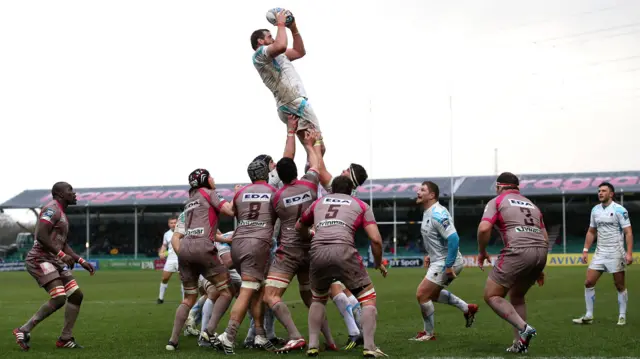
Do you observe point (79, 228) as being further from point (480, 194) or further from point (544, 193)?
point (544, 193)

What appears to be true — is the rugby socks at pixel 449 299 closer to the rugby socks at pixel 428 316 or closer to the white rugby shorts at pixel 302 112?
the rugby socks at pixel 428 316

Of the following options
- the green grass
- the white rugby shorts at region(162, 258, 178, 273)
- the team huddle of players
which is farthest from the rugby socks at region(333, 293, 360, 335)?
the white rugby shorts at region(162, 258, 178, 273)

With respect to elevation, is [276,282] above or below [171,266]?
above

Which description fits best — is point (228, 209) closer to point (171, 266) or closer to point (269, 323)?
point (269, 323)

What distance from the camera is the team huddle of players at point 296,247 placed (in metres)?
10.6

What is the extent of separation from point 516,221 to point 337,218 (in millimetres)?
2555

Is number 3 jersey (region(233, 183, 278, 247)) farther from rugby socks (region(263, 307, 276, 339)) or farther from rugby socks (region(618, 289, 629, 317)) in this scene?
rugby socks (region(618, 289, 629, 317))

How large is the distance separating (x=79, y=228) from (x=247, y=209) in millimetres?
65402

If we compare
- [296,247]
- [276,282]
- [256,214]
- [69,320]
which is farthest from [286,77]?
[69,320]

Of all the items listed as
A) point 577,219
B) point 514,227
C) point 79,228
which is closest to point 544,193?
point 577,219

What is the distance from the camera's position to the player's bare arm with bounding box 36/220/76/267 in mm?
12555

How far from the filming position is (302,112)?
11422 millimetres

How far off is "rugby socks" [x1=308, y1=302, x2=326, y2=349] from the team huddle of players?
0.05ft

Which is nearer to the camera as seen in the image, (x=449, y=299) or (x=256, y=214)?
(x=256, y=214)
